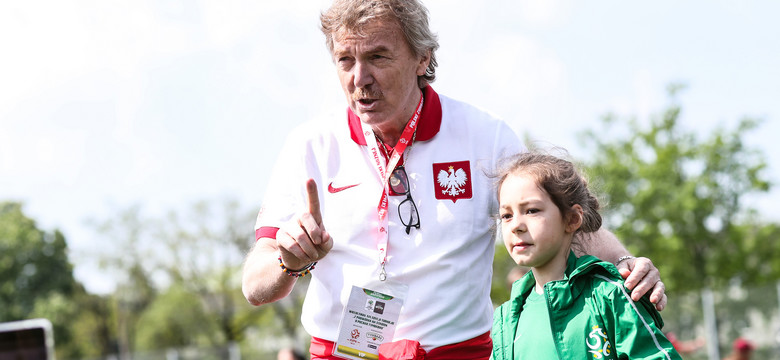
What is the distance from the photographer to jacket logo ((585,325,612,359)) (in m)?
2.62

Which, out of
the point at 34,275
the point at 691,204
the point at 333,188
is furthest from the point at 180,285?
the point at 333,188

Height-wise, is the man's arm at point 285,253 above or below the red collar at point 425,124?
below

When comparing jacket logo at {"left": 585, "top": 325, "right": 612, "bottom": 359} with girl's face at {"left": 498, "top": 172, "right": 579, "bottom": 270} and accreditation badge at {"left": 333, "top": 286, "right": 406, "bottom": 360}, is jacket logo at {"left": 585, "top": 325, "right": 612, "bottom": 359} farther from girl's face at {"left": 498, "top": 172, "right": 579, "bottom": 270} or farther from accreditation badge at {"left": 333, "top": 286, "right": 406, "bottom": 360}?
accreditation badge at {"left": 333, "top": 286, "right": 406, "bottom": 360}

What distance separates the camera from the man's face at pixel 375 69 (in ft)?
9.96

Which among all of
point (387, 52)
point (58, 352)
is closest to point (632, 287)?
point (387, 52)

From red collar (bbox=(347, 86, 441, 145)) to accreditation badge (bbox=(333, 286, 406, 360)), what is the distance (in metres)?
0.59

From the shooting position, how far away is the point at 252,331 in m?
45.5

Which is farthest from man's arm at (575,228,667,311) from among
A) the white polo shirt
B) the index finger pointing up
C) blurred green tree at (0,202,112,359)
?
blurred green tree at (0,202,112,359)

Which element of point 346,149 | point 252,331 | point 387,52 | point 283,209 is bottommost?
point 252,331

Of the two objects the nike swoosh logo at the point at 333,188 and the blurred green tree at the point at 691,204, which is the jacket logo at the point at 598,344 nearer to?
the nike swoosh logo at the point at 333,188

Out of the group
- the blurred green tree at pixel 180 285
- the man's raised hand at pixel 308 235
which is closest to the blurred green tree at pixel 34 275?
the blurred green tree at pixel 180 285

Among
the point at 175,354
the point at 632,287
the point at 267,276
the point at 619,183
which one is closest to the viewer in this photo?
the point at 632,287

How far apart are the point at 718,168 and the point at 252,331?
26431 mm

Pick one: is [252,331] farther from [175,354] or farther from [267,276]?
[267,276]
